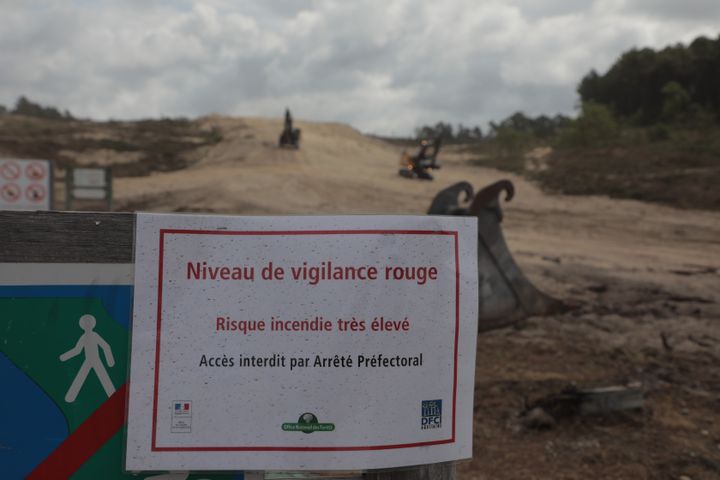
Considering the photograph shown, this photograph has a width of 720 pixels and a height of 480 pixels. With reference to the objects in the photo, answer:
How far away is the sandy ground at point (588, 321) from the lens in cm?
405

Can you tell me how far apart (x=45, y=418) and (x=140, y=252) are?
45cm

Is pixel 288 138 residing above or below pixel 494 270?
above

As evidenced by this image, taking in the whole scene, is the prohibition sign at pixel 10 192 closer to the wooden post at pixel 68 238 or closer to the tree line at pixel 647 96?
the wooden post at pixel 68 238

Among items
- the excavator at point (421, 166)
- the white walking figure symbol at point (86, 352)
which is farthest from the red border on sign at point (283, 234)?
the excavator at point (421, 166)

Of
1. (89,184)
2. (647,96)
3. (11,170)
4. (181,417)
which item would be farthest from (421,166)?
(647,96)

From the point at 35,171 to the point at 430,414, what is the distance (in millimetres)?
10662

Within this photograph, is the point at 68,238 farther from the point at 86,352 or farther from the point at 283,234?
the point at 283,234

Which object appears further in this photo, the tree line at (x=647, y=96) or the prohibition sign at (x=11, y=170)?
the tree line at (x=647, y=96)

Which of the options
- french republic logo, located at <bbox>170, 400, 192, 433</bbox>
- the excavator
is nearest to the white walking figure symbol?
french republic logo, located at <bbox>170, 400, 192, 433</bbox>

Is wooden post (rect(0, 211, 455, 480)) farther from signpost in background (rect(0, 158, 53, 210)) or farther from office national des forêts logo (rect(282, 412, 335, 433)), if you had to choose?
signpost in background (rect(0, 158, 53, 210))

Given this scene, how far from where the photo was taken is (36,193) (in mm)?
10602

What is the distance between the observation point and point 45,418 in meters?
1.53

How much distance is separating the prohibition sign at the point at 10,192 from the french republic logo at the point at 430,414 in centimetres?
1058

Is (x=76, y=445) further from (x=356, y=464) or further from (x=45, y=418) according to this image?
(x=356, y=464)
